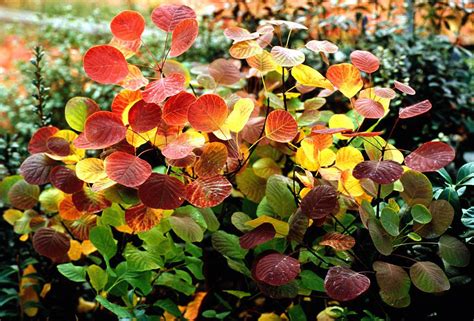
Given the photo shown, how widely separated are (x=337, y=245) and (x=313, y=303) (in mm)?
423

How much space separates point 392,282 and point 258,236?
0.90 ft

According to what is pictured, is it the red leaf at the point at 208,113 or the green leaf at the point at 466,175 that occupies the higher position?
the red leaf at the point at 208,113

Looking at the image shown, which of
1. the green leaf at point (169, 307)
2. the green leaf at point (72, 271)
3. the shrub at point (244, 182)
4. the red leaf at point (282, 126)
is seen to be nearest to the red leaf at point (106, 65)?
the shrub at point (244, 182)

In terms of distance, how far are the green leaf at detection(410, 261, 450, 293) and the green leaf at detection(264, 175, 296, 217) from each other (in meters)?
0.28

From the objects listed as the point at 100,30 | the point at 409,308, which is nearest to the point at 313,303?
the point at 409,308

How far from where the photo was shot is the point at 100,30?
3.14 meters

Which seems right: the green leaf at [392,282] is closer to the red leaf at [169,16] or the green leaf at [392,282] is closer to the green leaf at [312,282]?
the green leaf at [312,282]

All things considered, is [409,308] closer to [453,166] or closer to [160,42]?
[453,166]

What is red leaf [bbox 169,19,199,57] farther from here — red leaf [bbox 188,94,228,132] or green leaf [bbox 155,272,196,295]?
green leaf [bbox 155,272,196,295]

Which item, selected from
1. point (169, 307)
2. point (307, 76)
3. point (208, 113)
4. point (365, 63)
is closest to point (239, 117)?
point (208, 113)

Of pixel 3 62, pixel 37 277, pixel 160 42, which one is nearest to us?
pixel 37 277

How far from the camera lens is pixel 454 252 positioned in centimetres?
117

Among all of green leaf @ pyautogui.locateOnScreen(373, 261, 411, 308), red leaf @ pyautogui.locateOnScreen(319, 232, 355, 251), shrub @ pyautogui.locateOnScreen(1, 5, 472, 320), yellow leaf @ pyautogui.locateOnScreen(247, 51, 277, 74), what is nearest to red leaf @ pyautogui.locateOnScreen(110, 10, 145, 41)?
shrub @ pyautogui.locateOnScreen(1, 5, 472, 320)

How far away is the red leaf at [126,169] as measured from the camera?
1.10m
